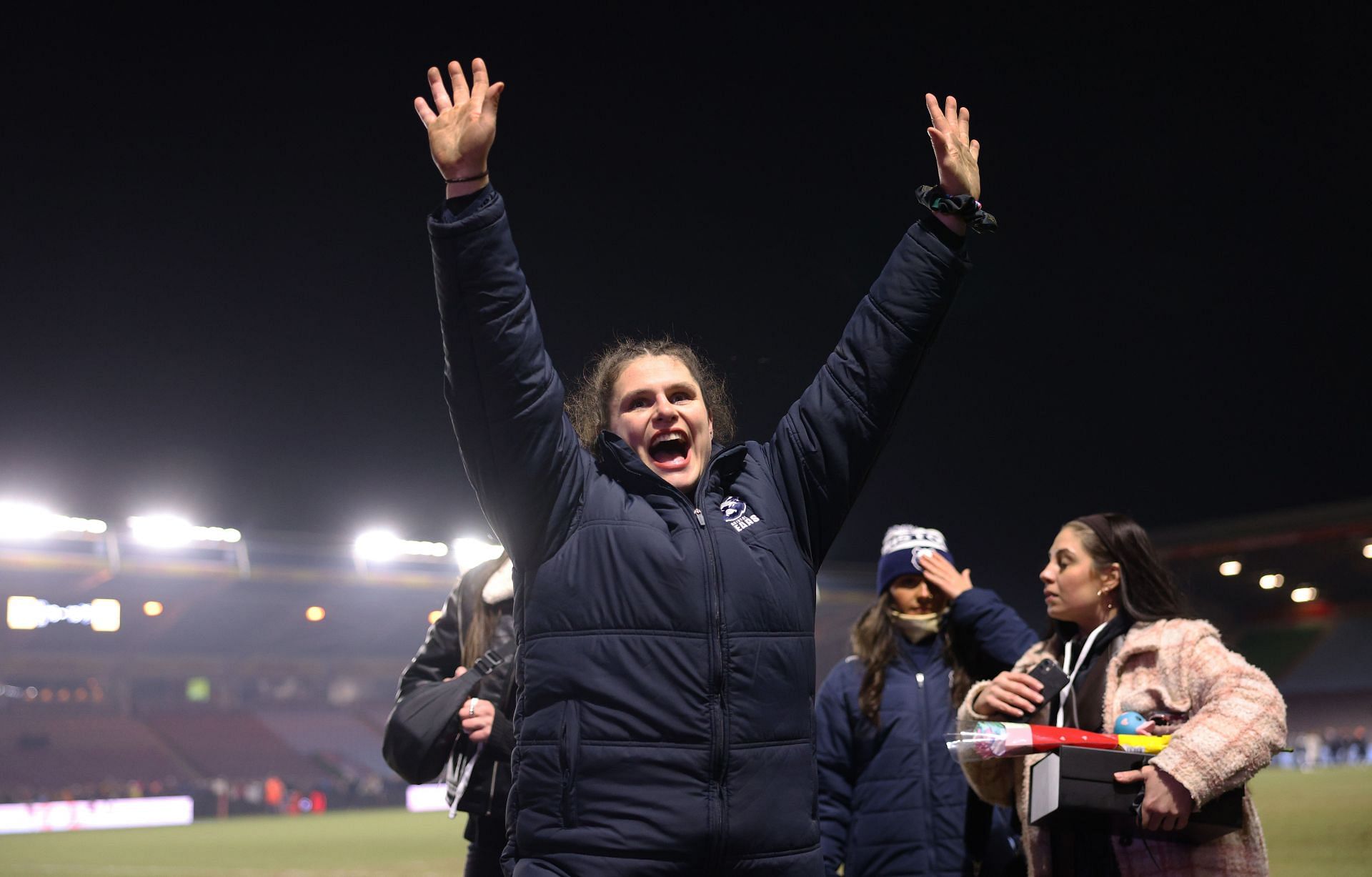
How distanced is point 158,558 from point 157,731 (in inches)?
234

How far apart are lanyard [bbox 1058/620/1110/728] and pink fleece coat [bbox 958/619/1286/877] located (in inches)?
3.9

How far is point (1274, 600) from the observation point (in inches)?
2025

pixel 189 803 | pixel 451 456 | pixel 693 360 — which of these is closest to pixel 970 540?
pixel 451 456

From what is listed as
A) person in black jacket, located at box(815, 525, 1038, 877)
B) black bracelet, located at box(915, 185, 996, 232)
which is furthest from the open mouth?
person in black jacket, located at box(815, 525, 1038, 877)

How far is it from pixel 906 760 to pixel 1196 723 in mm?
1506

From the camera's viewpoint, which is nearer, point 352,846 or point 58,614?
point 352,846

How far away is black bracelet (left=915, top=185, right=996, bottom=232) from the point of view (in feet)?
8.54

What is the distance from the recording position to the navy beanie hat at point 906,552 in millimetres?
4703

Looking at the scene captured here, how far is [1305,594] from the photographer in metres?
50.3

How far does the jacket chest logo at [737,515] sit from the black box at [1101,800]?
1.13 meters

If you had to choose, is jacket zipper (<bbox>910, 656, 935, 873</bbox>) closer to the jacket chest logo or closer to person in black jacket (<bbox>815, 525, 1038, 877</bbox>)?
person in black jacket (<bbox>815, 525, 1038, 877</bbox>)

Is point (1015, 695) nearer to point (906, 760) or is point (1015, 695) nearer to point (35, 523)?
point (906, 760)

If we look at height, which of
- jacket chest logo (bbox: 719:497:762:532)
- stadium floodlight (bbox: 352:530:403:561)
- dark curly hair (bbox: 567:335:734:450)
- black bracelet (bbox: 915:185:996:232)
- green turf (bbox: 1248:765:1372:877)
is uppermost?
stadium floodlight (bbox: 352:530:403:561)

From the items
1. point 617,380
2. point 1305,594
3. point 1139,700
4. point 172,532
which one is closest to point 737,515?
point 617,380
